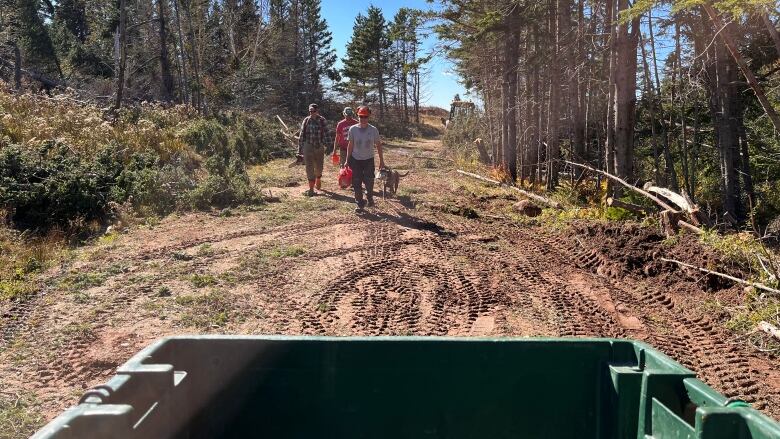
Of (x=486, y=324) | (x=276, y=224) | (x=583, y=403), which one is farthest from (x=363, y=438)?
(x=276, y=224)

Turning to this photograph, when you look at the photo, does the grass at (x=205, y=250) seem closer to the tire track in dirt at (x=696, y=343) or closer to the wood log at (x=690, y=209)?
the tire track in dirt at (x=696, y=343)

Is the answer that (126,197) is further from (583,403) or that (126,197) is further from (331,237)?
(583,403)

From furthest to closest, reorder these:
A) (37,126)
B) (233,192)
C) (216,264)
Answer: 1. (37,126)
2. (233,192)
3. (216,264)

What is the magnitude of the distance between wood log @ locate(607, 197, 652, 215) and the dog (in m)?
4.26

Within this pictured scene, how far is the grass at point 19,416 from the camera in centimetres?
376

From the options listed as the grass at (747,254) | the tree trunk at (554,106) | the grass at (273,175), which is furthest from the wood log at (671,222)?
the grass at (273,175)

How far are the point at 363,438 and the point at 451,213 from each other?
937cm

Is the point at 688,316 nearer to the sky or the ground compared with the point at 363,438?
nearer to the ground

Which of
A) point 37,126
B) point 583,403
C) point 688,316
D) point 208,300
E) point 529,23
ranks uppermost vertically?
point 529,23

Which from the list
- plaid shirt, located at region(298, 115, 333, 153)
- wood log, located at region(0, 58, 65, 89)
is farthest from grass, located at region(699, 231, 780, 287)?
wood log, located at region(0, 58, 65, 89)

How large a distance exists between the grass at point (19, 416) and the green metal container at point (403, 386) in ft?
6.74

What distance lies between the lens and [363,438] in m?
2.47

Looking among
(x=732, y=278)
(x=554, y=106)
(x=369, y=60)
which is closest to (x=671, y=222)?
(x=732, y=278)

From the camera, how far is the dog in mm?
11805
